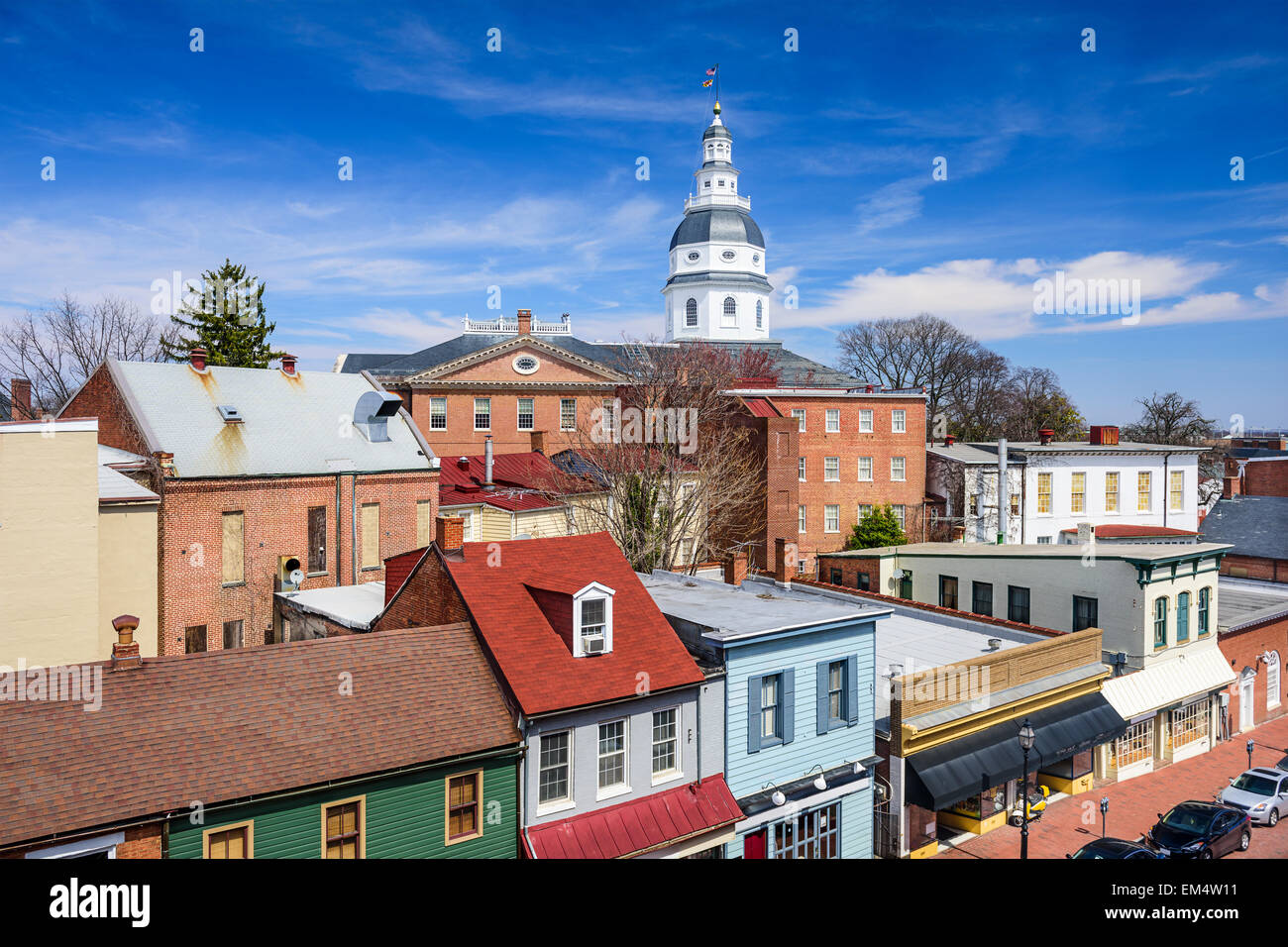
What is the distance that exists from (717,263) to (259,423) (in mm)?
61386

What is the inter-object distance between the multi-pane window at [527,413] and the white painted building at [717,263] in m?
33.6

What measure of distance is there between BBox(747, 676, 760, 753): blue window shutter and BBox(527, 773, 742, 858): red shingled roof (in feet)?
2.94

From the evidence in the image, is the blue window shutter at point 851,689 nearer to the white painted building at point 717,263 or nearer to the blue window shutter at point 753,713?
the blue window shutter at point 753,713

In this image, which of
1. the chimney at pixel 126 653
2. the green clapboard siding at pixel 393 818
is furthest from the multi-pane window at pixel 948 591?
the chimney at pixel 126 653

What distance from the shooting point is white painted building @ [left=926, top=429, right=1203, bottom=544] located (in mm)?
47688

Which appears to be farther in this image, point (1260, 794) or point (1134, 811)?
point (1260, 794)

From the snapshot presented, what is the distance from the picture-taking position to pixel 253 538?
30.0 m

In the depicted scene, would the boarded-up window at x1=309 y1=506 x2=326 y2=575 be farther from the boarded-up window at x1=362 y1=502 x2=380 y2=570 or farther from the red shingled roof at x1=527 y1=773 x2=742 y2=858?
the red shingled roof at x1=527 y1=773 x2=742 y2=858

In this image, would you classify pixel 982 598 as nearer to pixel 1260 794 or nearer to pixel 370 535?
pixel 1260 794

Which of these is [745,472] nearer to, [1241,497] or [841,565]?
[841,565]

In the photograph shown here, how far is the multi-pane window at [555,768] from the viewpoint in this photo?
582 inches

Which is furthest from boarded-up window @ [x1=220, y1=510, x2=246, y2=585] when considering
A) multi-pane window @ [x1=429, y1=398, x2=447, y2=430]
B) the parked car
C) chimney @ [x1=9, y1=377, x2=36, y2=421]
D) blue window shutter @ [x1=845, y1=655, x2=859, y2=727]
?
the parked car

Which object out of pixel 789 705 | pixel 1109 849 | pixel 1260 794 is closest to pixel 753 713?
pixel 789 705
